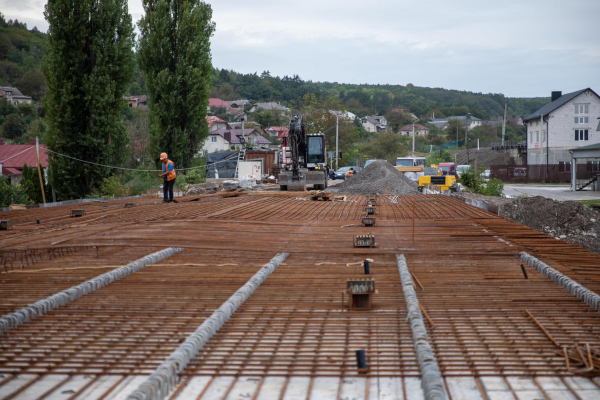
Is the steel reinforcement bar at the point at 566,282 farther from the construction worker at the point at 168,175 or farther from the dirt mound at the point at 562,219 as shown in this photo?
the construction worker at the point at 168,175

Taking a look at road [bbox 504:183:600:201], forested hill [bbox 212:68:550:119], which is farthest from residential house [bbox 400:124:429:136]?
road [bbox 504:183:600:201]

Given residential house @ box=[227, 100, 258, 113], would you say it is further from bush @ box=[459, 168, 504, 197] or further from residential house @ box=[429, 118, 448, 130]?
bush @ box=[459, 168, 504, 197]

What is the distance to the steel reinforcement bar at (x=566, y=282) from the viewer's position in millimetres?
4095

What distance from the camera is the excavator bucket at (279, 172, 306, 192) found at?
65.2ft

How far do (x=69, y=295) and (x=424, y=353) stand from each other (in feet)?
9.30

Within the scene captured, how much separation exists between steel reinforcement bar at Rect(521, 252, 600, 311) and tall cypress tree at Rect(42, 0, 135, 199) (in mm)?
15828

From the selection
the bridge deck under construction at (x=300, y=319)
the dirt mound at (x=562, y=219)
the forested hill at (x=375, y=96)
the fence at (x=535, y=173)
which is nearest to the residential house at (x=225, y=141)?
the fence at (x=535, y=173)

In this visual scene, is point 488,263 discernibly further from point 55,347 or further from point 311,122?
point 311,122

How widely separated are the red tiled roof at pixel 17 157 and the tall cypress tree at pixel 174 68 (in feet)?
58.2

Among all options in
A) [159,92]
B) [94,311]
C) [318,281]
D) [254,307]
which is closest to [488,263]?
[318,281]

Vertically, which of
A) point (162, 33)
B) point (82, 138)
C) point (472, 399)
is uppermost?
point (162, 33)

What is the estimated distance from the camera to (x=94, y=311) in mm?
4027

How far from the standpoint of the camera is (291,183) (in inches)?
787

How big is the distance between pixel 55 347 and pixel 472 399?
2.41 metres
